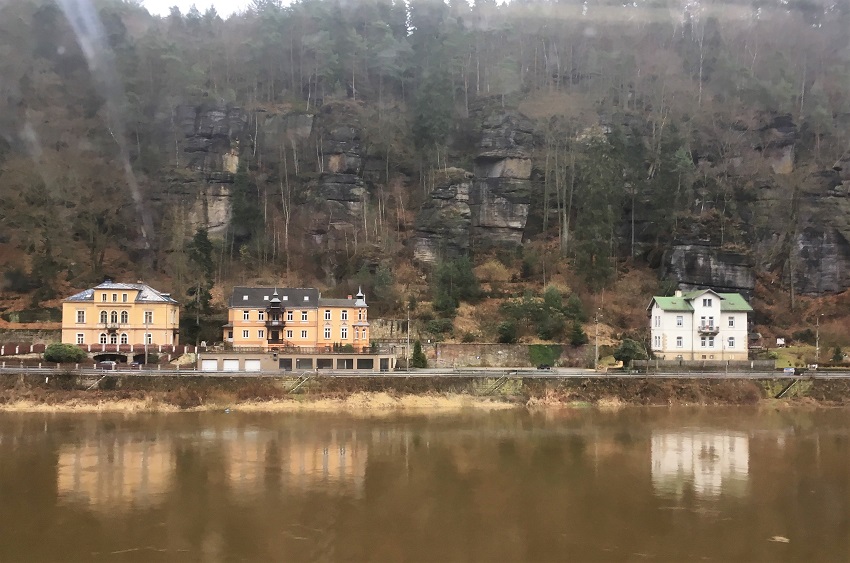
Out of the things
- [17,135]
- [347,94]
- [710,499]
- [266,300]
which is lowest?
[710,499]

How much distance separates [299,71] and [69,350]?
4312 cm

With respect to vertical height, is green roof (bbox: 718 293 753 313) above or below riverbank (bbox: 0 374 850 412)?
above

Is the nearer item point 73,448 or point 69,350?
point 73,448

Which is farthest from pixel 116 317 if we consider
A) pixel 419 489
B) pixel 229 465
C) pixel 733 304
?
pixel 733 304

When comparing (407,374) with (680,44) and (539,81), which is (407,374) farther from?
(680,44)

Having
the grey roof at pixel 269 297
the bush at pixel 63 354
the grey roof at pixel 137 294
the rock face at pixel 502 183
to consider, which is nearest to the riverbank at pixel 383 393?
the bush at pixel 63 354

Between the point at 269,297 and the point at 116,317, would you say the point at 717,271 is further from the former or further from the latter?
A: the point at 116,317

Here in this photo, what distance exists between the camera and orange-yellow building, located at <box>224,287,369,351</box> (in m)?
48.1

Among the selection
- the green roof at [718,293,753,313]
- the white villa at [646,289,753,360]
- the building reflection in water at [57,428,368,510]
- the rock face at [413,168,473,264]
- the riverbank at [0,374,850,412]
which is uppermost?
the rock face at [413,168,473,264]

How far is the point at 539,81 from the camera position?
7569 cm

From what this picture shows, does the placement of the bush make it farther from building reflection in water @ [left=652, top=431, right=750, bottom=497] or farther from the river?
building reflection in water @ [left=652, top=431, right=750, bottom=497]

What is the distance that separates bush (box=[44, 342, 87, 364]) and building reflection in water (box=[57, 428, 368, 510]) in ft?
46.6

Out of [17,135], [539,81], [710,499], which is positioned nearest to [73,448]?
[710,499]

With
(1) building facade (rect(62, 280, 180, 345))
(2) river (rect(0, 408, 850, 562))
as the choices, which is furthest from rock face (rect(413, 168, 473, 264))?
(2) river (rect(0, 408, 850, 562))
